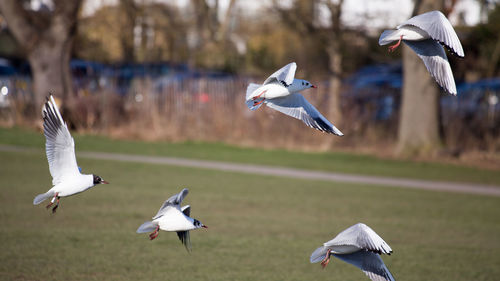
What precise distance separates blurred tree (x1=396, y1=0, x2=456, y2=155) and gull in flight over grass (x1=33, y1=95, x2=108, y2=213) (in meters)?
16.7

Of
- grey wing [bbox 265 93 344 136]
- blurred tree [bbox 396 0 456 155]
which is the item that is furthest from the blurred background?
grey wing [bbox 265 93 344 136]

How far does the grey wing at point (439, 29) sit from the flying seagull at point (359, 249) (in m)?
1.23

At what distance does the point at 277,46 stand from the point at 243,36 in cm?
723

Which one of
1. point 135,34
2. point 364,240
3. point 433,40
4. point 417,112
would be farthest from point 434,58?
point 135,34

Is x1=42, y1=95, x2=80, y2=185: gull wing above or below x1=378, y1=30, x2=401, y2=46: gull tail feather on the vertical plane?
below

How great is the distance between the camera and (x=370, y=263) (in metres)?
4.70

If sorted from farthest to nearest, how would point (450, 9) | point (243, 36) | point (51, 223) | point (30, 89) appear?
point (243, 36), point (30, 89), point (450, 9), point (51, 223)

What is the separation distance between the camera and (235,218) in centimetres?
1088

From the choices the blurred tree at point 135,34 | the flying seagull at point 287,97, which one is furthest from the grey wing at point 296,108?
the blurred tree at point 135,34

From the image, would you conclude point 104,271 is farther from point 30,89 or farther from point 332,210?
point 30,89

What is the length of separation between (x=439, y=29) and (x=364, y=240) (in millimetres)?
1383

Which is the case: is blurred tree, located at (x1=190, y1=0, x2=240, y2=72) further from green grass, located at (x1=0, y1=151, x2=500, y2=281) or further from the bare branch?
green grass, located at (x1=0, y1=151, x2=500, y2=281)

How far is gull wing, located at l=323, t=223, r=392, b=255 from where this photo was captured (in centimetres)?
419

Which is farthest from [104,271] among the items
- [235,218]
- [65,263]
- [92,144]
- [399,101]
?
[399,101]
